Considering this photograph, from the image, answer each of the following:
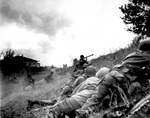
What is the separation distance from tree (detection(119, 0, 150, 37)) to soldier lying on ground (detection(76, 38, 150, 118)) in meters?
10.3

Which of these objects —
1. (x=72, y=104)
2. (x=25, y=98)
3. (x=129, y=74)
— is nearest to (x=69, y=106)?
(x=72, y=104)

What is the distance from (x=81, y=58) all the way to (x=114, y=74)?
22.6ft

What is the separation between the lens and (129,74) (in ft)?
11.7

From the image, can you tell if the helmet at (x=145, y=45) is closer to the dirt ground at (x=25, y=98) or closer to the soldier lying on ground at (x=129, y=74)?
the soldier lying on ground at (x=129, y=74)

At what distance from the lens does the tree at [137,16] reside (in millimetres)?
13553

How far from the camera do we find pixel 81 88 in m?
4.75

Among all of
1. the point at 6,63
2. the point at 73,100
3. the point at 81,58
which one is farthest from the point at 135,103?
the point at 6,63

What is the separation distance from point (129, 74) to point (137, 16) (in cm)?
1172

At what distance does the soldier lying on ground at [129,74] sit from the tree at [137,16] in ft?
33.9

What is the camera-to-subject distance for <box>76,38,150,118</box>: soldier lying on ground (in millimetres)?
3438

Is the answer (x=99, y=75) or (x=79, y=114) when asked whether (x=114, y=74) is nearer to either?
(x=79, y=114)

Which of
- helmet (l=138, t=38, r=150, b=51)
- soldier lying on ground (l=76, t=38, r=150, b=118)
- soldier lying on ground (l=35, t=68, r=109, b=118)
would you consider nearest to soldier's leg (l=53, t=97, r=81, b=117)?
soldier lying on ground (l=35, t=68, r=109, b=118)

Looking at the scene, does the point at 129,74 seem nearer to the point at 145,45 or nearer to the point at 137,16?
the point at 145,45

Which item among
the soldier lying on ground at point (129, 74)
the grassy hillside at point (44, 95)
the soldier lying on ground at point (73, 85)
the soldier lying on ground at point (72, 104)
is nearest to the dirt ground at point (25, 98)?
the grassy hillside at point (44, 95)
